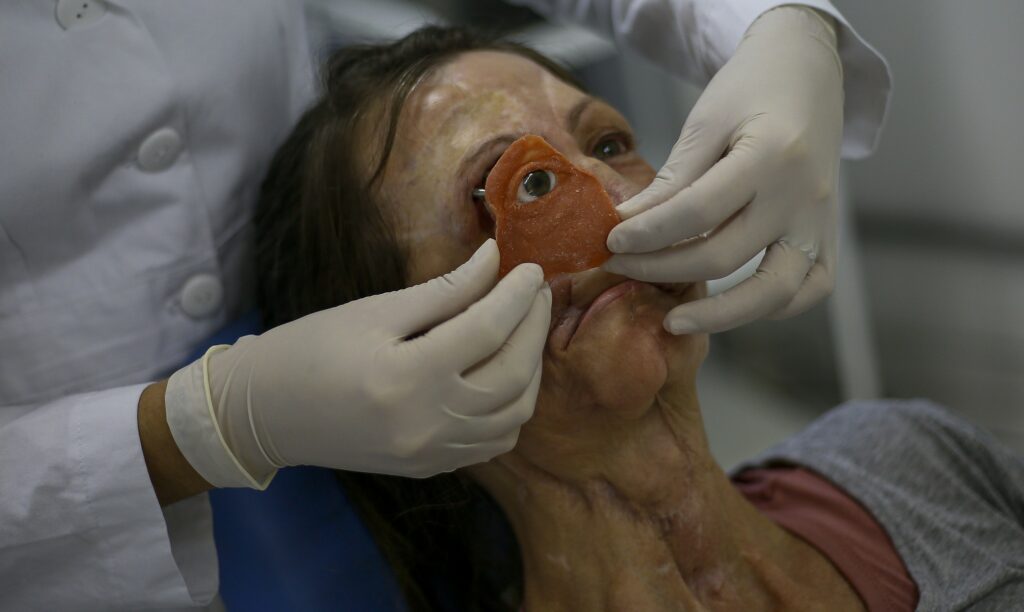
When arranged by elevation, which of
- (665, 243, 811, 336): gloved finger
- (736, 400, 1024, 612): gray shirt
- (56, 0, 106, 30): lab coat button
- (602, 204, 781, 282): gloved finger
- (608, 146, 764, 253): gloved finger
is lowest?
(736, 400, 1024, 612): gray shirt

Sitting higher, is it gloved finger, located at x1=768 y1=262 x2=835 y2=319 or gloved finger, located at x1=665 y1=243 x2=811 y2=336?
gloved finger, located at x1=665 y1=243 x2=811 y2=336

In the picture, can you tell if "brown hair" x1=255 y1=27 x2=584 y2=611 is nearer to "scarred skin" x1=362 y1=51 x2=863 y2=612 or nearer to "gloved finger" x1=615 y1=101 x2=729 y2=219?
"scarred skin" x1=362 y1=51 x2=863 y2=612

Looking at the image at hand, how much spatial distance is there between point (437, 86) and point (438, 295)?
15.1 inches

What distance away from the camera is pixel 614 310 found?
121 centimetres

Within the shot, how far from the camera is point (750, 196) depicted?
1.20 m

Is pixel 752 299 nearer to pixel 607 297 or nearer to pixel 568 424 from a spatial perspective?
pixel 607 297

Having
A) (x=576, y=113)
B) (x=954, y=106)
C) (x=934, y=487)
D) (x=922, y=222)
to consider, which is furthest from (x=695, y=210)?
(x=922, y=222)

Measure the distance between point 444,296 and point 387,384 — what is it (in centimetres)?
12

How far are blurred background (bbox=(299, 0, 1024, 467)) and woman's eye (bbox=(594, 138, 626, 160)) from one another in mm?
807

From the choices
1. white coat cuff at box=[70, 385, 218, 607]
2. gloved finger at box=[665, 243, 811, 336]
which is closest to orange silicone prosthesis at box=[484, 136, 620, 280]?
gloved finger at box=[665, 243, 811, 336]

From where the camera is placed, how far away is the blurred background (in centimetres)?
240

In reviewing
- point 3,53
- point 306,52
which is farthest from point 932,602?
point 3,53

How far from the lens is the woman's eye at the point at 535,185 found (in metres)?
1.11

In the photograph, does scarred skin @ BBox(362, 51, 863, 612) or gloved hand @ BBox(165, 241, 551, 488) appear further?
scarred skin @ BBox(362, 51, 863, 612)
